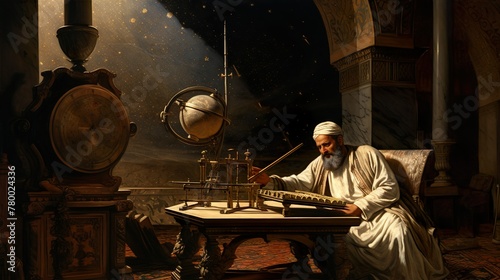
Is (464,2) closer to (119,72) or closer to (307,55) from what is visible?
(307,55)

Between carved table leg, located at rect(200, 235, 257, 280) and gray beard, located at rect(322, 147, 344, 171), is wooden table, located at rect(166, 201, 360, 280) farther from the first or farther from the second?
gray beard, located at rect(322, 147, 344, 171)

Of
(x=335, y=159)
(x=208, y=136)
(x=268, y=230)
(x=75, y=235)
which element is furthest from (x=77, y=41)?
(x=335, y=159)

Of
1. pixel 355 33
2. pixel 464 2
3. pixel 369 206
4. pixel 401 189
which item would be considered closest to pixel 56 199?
pixel 369 206

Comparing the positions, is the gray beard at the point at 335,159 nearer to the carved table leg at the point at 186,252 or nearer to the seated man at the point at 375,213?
the seated man at the point at 375,213

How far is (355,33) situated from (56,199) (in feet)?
19.9

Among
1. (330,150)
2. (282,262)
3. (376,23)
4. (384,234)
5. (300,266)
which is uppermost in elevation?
(376,23)

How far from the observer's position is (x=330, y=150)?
514 centimetres

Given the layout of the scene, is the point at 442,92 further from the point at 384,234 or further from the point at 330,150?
the point at 384,234

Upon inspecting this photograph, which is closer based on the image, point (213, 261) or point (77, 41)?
point (213, 261)

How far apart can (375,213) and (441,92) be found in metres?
4.26

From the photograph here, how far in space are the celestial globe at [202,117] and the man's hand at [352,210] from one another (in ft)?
4.48

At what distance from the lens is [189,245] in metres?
5.04

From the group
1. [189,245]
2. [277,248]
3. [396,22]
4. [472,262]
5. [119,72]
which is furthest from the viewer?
[119,72]

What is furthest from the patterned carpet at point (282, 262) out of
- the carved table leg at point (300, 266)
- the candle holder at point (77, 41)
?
the candle holder at point (77, 41)
